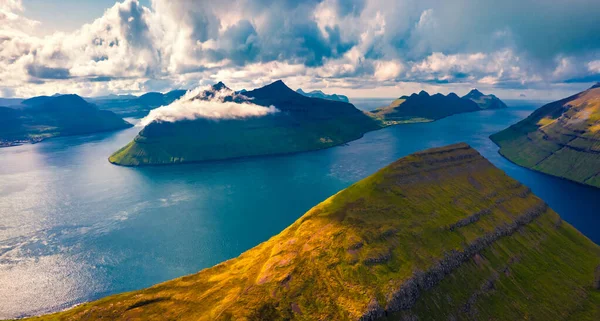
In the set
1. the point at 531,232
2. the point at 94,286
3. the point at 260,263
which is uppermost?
the point at 260,263

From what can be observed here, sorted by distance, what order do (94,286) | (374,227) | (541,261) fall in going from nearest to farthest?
(374,227), (541,261), (94,286)

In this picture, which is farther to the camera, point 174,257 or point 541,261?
point 174,257

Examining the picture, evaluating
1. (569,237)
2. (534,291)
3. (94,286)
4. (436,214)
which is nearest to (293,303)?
(436,214)

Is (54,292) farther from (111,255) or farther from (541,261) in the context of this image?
(541,261)

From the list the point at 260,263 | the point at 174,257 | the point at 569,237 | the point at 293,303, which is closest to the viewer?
the point at 293,303

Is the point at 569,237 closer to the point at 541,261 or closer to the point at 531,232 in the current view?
the point at 531,232

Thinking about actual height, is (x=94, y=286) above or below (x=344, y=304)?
below
